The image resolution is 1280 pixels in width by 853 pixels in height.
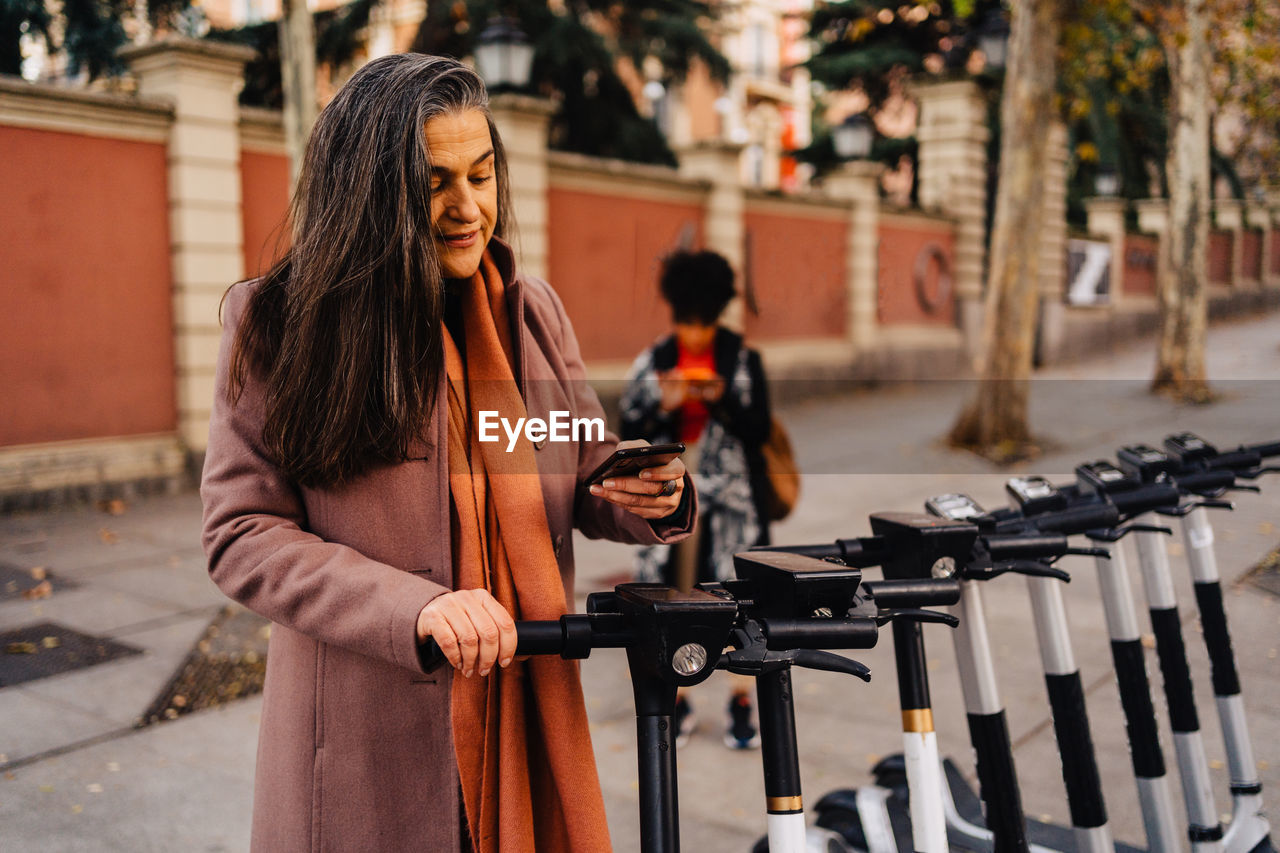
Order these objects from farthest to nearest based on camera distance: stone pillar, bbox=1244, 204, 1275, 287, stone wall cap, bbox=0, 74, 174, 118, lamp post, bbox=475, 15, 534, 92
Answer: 1. stone pillar, bbox=1244, 204, 1275, 287
2. lamp post, bbox=475, 15, 534, 92
3. stone wall cap, bbox=0, 74, 174, 118

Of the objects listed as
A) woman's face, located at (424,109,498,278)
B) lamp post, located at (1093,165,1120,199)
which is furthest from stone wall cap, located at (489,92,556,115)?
lamp post, located at (1093,165,1120,199)

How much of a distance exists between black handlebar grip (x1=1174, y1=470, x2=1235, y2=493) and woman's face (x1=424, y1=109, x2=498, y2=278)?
1.88 m

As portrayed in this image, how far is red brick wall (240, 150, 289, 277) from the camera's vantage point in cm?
959

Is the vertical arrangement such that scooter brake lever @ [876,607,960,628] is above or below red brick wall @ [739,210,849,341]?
below

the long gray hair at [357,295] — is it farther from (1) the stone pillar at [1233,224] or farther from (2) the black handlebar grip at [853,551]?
(1) the stone pillar at [1233,224]

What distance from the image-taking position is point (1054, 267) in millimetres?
20141

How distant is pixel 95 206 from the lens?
336 inches

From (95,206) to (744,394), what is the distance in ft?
20.7

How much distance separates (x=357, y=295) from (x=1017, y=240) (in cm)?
1031

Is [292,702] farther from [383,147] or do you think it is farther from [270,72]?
[270,72]

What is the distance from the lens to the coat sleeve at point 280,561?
1457 millimetres

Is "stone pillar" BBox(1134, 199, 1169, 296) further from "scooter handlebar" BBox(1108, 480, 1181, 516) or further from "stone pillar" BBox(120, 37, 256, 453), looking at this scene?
"scooter handlebar" BBox(1108, 480, 1181, 516)

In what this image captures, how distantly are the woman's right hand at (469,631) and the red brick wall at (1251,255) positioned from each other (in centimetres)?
3153

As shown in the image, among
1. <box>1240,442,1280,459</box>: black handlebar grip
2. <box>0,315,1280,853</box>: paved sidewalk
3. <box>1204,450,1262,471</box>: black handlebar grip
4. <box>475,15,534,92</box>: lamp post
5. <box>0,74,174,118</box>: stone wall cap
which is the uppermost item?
<box>475,15,534,92</box>: lamp post
